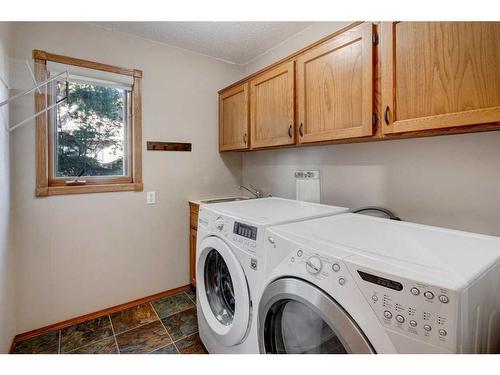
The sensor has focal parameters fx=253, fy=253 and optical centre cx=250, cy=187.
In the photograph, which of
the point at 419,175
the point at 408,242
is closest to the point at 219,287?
the point at 408,242

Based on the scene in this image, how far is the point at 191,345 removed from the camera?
1744 mm

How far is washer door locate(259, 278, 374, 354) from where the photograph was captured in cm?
73

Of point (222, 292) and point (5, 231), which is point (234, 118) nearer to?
point (222, 292)

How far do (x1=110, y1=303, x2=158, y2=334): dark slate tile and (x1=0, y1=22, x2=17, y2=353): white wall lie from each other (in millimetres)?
622

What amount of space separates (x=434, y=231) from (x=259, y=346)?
0.90 meters

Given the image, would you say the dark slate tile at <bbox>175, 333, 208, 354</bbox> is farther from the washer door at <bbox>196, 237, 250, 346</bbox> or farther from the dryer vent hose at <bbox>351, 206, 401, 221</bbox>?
the dryer vent hose at <bbox>351, 206, 401, 221</bbox>

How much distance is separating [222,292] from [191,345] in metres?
0.51

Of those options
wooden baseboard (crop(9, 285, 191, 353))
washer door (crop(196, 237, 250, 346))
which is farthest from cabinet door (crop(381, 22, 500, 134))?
wooden baseboard (crop(9, 285, 191, 353))

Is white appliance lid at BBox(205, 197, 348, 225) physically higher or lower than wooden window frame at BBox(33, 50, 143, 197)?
lower

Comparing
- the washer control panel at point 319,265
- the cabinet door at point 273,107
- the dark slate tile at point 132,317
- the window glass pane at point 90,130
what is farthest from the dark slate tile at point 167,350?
the cabinet door at point 273,107

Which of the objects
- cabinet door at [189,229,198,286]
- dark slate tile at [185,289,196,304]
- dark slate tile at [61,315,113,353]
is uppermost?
cabinet door at [189,229,198,286]

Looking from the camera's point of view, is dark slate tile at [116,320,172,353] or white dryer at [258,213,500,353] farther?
dark slate tile at [116,320,172,353]

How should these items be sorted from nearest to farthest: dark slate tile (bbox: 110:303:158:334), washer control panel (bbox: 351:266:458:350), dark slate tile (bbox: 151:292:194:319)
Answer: washer control panel (bbox: 351:266:458:350) < dark slate tile (bbox: 110:303:158:334) < dark slate tile (bbox: 151:292:194:319)
